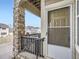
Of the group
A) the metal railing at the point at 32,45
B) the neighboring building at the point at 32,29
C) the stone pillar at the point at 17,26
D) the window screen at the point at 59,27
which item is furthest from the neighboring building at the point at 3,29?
the window screen at the point at 59,27

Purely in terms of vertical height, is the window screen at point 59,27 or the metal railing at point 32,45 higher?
the window screen at point 59,27

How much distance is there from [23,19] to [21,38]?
34.0 inches

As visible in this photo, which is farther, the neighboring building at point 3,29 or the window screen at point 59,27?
the neighboring building at point 3,29

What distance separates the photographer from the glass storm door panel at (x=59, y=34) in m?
3.19

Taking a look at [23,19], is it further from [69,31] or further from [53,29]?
[69,31]

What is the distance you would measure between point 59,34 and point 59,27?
0.20 m

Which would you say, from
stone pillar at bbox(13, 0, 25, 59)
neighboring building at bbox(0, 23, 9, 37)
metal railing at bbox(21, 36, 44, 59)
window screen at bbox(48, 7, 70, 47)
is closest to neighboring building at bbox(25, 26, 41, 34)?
neighboring building at bbox(0, 23, 9, 37)

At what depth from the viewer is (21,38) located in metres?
5.11

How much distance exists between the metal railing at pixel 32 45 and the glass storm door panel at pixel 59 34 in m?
0.53

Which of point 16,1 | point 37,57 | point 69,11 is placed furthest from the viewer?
point 16,1

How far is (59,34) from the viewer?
3.45 metres

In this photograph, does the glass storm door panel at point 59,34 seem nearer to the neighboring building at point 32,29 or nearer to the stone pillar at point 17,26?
the stone pillar at point 17,26

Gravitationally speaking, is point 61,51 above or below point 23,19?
below

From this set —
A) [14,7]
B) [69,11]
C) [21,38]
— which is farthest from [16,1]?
[69,11]
